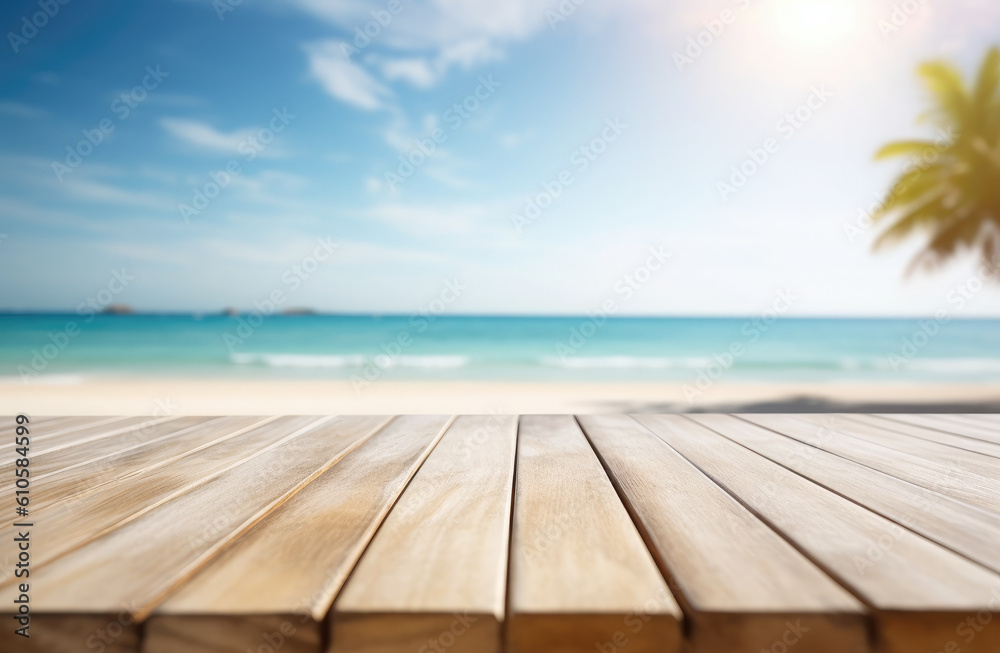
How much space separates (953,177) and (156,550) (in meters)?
9.07

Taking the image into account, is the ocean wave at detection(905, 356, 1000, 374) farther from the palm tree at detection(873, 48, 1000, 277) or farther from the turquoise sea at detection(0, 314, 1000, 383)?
the palm tree at detection(873, 48, 1000, 277)

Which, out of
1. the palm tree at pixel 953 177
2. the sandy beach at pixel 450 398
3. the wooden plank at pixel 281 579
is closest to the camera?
the wooden plank at pixel 281 579

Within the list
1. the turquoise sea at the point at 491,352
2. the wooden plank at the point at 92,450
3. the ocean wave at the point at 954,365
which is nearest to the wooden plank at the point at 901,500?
the wooden plank at the point at 92,450

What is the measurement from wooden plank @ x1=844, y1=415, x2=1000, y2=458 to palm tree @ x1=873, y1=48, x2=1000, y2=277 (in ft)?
20.5

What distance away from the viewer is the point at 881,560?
647 millimetres

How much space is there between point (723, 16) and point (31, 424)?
15.3ft

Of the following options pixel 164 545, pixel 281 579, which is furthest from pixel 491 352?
pixel 281 579

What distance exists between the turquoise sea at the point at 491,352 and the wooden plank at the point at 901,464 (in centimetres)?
704

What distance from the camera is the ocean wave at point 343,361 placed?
10766 mm

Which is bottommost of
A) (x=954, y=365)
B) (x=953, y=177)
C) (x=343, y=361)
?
(x=343, y=361)

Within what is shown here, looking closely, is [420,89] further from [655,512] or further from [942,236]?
[655,512]

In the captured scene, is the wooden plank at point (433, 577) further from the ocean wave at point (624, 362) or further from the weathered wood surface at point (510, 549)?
the ocean wave at point (624, 362)

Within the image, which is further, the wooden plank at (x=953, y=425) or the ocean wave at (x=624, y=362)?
the ocean wave at (x=624, y=362)

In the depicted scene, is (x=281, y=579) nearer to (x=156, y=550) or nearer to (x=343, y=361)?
(x=156, y=550)
